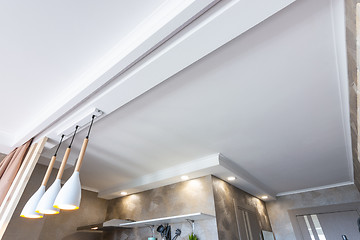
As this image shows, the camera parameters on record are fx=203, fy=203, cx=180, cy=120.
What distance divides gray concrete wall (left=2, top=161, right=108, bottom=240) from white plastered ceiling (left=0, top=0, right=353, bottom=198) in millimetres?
437

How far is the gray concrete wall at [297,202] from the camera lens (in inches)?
137

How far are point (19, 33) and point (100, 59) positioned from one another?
411 millimetres

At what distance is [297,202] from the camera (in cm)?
384

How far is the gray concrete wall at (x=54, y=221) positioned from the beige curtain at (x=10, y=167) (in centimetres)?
40

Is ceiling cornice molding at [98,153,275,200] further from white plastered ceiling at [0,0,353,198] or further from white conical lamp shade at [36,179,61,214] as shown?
white conical lamp shade at [36,179,61,214]

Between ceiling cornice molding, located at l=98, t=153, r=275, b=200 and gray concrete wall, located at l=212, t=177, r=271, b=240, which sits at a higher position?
ceiling cornice molding, located at l=98, t=153, r=275, b=200

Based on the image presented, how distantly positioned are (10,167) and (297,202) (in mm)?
4378

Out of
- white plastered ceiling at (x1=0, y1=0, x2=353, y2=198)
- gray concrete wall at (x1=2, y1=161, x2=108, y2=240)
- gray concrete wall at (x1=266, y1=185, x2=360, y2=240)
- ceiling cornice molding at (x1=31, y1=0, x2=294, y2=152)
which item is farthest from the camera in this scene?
gray concrete wall at (x1=266, y1=185, x2=360, y2=240)

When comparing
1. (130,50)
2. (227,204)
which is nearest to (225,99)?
(130,50)

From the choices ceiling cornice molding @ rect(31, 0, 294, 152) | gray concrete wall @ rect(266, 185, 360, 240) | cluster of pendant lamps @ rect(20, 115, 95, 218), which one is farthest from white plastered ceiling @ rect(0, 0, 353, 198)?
gray concrete wall @ rect(266, 185, 360, 240)

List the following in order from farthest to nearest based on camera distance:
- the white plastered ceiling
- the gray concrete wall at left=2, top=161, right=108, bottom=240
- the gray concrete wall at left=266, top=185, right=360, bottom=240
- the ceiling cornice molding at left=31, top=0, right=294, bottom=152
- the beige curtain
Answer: the gray concrete wall at left=266, top=185, right=360, bottom=240 < the gray concrete wall at left=2, top=161, right=108, bottom=240 < the beige curtain < the white plastered ceiling < the ceiling cornice molding at left=31, top=0, right=294, bottom=152

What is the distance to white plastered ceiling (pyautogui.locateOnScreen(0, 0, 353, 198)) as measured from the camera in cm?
102

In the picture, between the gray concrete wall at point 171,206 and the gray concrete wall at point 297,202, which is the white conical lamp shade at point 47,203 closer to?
the gray concrete wall at point 171,206

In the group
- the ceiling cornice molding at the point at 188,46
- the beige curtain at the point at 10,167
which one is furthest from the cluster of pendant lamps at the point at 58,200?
the ceiling cornice molding at the point at 188,46
